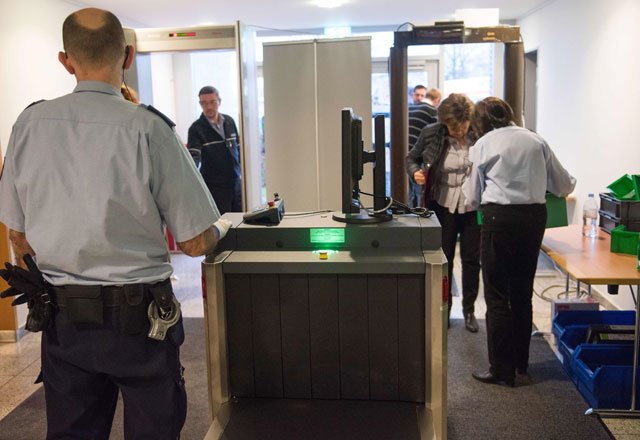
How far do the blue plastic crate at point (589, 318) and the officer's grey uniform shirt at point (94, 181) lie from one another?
2.39m

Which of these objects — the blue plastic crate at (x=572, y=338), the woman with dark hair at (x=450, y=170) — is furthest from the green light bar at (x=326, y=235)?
the blue plastic crate at (x=572, y=338)

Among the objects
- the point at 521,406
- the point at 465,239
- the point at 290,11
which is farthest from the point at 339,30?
the point at 521,406

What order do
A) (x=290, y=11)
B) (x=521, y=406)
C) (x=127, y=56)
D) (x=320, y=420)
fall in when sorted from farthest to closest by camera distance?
1. (x=290, y=11)
2. (x=521, y=406)
3. (x=320, y=420)
4. (x=127, y=56)

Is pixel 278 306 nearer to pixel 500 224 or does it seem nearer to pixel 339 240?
pixel 339 240

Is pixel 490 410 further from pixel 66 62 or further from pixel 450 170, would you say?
pixel 66 62

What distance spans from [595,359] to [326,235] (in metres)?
1.69

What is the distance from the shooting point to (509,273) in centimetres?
283

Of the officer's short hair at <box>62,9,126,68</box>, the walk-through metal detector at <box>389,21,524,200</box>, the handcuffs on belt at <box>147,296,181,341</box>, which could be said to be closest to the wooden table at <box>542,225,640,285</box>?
the walk-through metal detector at <box>389,21,524,200</box>

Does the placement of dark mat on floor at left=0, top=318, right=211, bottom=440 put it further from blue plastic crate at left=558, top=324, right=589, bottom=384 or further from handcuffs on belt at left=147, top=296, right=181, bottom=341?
blue plastic crate at left=558, top=324, right=589, bottom=384

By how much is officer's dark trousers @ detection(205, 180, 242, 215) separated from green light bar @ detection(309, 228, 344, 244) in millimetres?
2728

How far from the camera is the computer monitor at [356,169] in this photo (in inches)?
79.1

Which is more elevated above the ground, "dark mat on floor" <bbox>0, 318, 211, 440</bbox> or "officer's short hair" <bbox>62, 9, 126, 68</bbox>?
"officer's short hair" <bbox>62, 9, 126, 68</bbox>

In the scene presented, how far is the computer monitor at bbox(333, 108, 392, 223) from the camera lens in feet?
6.59

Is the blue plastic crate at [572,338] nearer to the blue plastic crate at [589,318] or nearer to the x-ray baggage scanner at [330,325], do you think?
the blue plastic crate at [589,318]
